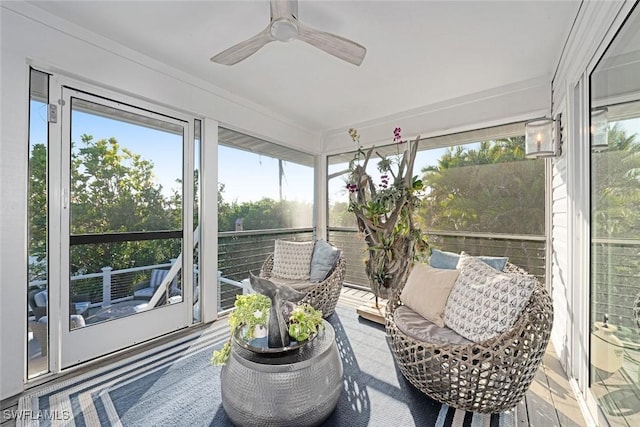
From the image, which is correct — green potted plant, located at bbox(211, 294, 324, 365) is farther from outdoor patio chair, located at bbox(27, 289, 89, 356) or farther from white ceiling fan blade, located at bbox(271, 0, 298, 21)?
white ceiling fan blade, located at bbox(271, 0, 298, 21)

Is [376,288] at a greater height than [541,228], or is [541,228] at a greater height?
[541,228]

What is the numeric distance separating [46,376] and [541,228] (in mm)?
4351

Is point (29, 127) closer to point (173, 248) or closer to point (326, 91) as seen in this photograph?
point (173, 248)

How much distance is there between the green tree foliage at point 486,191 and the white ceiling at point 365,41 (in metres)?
0.72

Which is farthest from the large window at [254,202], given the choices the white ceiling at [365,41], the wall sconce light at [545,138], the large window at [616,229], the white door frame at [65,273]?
the large window at [616,229]

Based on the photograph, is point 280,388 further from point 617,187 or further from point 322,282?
point 617,187

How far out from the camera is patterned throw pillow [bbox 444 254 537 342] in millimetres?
1562

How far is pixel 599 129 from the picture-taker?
66.1 inches

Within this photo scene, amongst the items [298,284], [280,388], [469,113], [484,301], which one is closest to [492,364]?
[484,301]

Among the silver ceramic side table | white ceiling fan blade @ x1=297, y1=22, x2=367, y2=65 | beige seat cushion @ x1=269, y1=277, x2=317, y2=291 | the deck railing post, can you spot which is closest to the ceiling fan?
white ceiling fan blade @ x1=297, y1=22, x2=367, y2=65

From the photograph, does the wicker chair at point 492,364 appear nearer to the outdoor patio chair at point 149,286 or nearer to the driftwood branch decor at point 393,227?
the driftwood branch decor at point 393,227

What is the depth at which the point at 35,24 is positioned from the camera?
1.91 metres

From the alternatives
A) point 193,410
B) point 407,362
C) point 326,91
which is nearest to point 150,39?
point 326,91

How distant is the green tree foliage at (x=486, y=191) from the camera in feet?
9.65
